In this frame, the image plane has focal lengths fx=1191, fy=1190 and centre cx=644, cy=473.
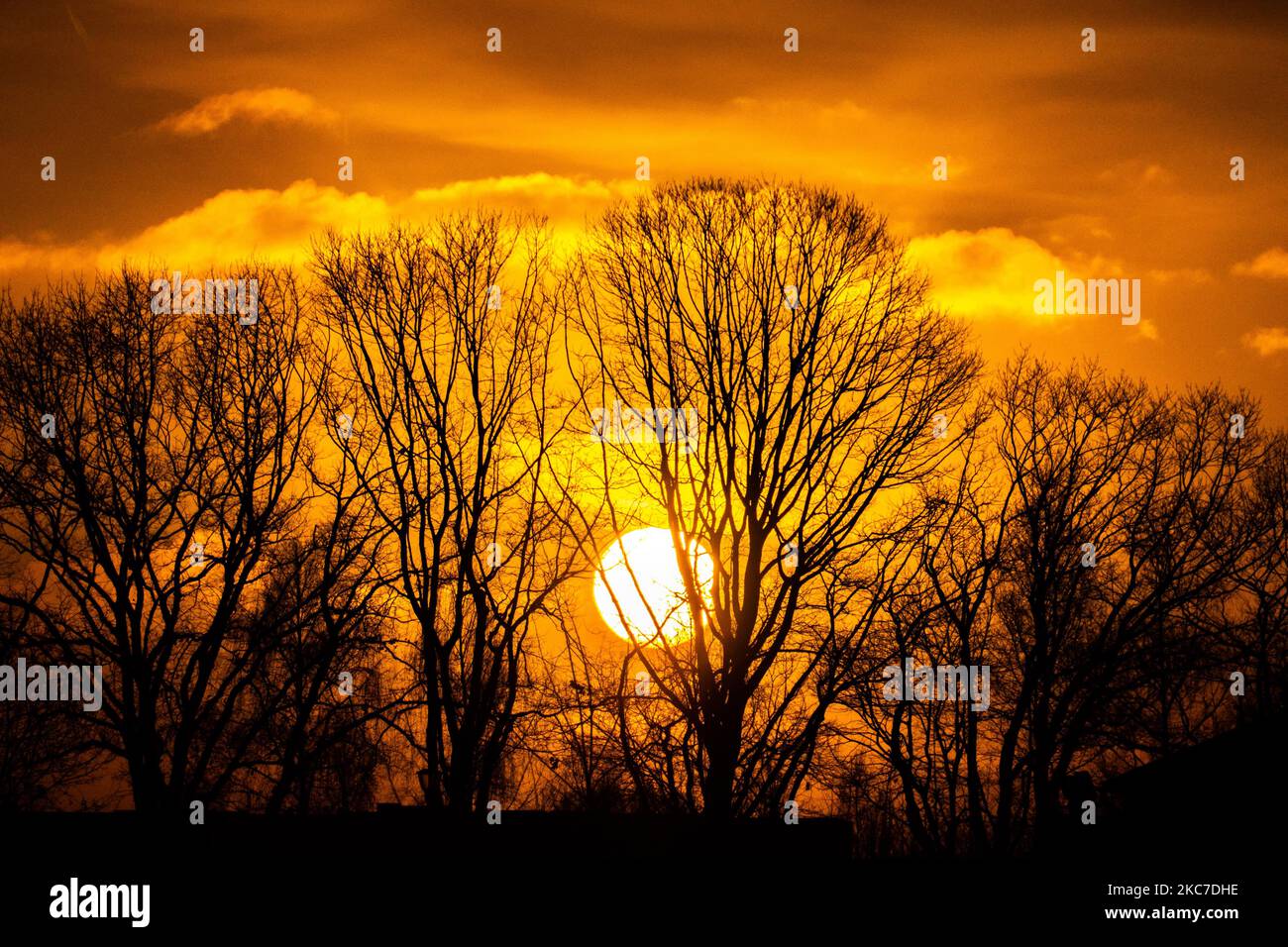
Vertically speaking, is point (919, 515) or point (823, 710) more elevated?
point (919, 515)

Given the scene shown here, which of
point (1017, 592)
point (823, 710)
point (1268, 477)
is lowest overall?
point (823, 710)

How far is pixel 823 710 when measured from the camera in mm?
24266

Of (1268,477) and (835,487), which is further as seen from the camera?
(1268,477)

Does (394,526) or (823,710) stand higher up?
(394,526)
